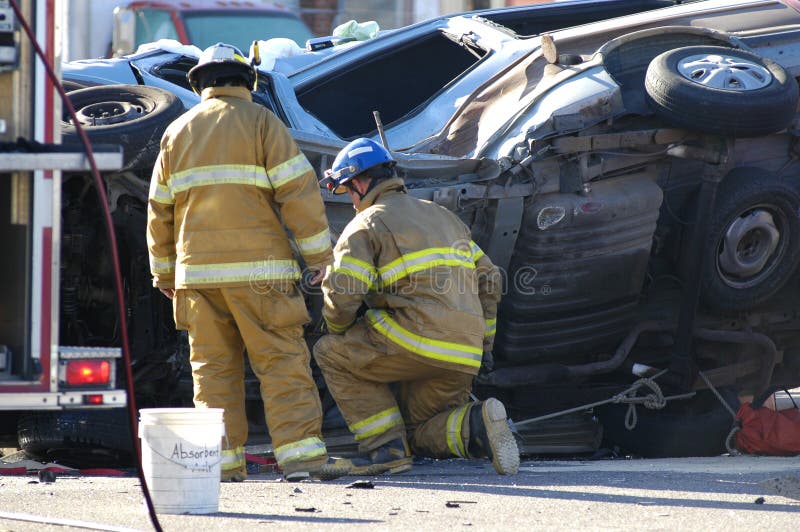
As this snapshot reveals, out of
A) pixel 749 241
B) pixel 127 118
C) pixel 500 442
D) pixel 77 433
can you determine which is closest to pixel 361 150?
pixel 127 118

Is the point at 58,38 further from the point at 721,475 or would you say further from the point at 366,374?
the point at 721,475

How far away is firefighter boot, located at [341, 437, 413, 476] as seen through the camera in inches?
205

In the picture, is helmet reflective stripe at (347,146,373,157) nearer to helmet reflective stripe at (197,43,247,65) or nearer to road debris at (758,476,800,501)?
helmet reflective stripe at (197,43,247,65)

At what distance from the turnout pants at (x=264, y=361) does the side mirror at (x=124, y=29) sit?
940 centimetres

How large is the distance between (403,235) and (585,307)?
1.25 m

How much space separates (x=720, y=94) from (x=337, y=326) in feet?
6.43

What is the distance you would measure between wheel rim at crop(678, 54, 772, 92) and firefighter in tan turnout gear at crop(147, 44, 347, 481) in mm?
1965

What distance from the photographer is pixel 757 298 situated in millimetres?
6238

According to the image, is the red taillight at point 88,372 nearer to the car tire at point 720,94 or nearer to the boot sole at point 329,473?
the boot sole at point 329,473

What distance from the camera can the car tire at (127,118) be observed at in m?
5.43

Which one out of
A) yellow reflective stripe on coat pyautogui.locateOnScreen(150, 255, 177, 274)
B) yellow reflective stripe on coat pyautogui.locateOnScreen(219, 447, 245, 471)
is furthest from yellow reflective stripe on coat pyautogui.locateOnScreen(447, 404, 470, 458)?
yellow reflective stripe on coat pyautogui.locateOnScreen(150, 255, 177, 274)

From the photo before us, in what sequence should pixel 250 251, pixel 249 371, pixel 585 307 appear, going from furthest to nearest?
pixel 585 307 → pixel 249 371 → pixel 250 251

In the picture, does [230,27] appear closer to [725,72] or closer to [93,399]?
[725,72]

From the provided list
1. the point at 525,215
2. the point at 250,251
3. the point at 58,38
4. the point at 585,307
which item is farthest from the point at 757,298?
the point at 58,38
